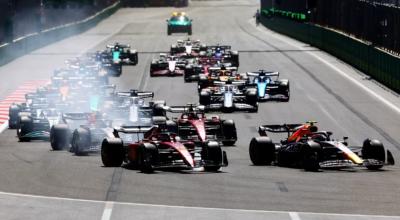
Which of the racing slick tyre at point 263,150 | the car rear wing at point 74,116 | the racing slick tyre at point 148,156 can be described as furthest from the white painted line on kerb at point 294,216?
the car rear wing at point 74,116

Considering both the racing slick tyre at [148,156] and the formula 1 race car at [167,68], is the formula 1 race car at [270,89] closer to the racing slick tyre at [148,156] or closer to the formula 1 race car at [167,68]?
the formula 1 race car at [167,68]

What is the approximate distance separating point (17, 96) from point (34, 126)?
18802 millimetres

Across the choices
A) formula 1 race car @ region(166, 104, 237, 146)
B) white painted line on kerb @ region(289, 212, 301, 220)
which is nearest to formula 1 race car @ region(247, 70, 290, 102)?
formula 1 race car @ region(166, 104, 237, 146)

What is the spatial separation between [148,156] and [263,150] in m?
2.92

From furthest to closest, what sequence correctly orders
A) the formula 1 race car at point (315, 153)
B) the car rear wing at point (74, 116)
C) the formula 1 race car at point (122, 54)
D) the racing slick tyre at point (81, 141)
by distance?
1. the formula 1 race car at point (122, 54)
2. the car rear wing at point (74, 116)
3. the racing slick tyre at point (81, 141)
4. the formula 1 race car at point (315, 153)

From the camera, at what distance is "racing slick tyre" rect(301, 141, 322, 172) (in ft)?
90.4

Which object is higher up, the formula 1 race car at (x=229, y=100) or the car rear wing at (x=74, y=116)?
the car rear wing at (x=74, y=116)

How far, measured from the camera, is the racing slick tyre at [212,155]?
91.8ft

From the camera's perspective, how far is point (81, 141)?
3145 centimetres

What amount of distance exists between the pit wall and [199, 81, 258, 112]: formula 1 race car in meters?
9.07

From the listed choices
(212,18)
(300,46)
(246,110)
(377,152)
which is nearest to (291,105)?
(246,110)

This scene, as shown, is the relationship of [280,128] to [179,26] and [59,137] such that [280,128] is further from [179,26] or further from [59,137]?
[179,26]

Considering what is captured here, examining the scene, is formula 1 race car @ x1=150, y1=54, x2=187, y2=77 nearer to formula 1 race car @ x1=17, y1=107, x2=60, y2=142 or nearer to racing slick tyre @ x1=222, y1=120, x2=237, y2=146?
formula 1 race car @ x1=17, y1=107, x2=60, y2=142

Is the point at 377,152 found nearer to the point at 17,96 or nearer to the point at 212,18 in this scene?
the point at 17,96
